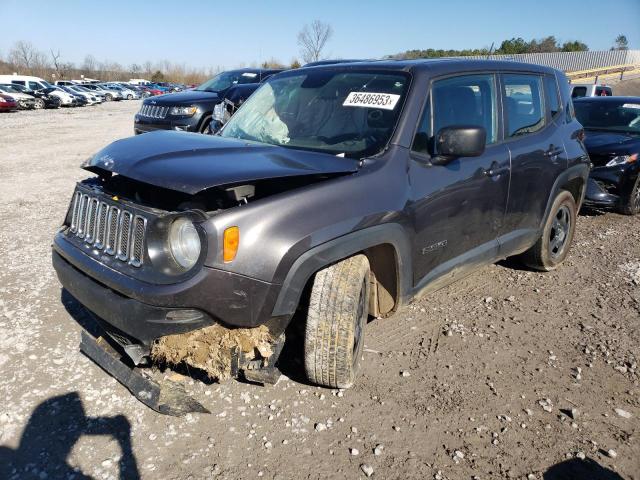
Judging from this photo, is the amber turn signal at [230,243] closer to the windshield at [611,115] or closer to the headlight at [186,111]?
the windshield at [611,115]

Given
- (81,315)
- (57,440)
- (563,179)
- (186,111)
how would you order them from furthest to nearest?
(186,111) < (563,179) < (81,315) < (57,440)

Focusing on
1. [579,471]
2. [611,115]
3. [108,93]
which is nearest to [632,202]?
[611,115]

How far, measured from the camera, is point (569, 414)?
9.16ft

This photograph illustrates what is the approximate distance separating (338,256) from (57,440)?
1665 millimetres

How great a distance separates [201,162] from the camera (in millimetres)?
2588

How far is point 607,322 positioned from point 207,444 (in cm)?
313

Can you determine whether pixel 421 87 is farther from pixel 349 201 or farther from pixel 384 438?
pixel 384 438

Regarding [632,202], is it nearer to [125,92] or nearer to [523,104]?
[523,104]

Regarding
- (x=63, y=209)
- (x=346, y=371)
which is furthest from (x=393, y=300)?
(x=63, y=209)

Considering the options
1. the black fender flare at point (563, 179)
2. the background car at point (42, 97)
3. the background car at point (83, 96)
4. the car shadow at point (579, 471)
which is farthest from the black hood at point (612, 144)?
the background car at point (83, 96)

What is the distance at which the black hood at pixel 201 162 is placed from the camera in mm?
2369

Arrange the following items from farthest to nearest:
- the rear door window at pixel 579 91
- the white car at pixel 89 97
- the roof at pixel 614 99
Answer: the white car at pixel 89 97
the rear door window at pixel 579 91
the roof at pixel 614 99

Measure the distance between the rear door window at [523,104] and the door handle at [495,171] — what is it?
0.32 meters

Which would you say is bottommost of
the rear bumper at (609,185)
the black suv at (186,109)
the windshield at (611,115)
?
the rear bumper at (609,185)
